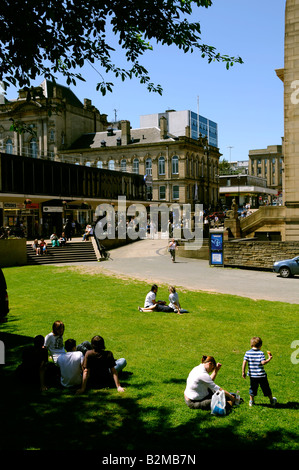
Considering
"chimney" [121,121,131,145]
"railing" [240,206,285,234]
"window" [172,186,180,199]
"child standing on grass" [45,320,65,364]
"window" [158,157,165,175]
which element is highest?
"chimney" [121,121,131,145]

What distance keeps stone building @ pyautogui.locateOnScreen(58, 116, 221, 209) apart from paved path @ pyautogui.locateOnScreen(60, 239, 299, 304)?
144 ft

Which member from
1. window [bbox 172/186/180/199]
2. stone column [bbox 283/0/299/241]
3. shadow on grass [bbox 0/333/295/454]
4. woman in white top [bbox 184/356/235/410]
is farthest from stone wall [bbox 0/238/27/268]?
window [bbox 172/186/180/199]

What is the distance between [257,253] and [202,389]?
21094mm

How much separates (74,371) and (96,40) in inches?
267

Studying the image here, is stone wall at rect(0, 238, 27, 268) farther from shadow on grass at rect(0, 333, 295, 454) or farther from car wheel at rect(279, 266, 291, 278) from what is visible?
shadow on grass at rect(0, 333, 295, 454)

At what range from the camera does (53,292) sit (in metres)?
19.2

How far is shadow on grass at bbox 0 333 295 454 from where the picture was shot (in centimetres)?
605

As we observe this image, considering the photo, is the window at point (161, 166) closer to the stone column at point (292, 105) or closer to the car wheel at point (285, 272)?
the stone column at point (292, 105)

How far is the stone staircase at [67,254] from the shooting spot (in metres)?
31.8

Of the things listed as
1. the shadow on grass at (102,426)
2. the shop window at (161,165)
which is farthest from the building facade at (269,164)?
the shadow on grass at (102,426)

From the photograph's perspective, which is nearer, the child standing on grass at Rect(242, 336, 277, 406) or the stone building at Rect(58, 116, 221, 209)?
the child standing on grass at Rect(242, 336, 277, 406)

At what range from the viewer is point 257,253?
27656 millimetres

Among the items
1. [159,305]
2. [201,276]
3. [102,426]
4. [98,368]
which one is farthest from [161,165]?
[102,426]
